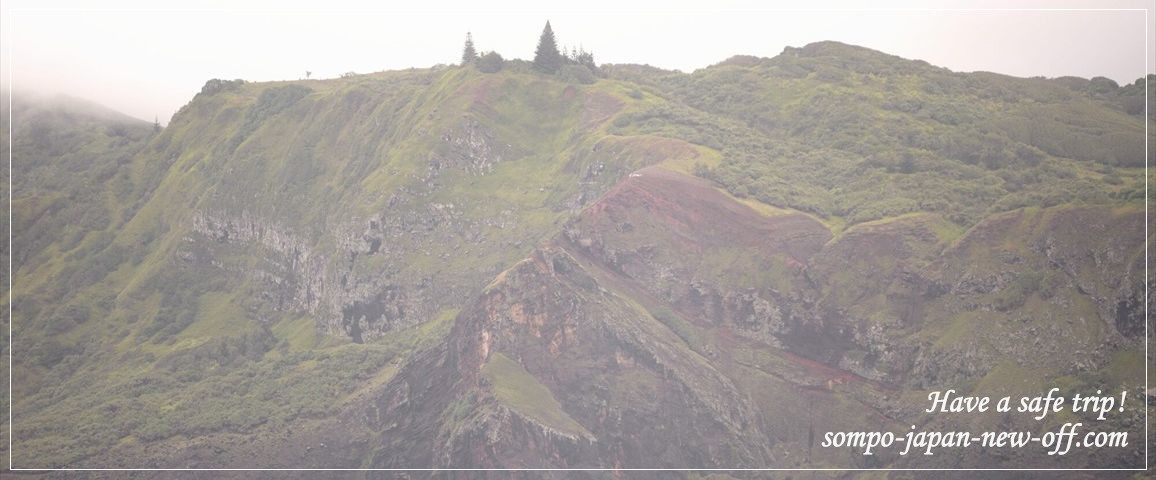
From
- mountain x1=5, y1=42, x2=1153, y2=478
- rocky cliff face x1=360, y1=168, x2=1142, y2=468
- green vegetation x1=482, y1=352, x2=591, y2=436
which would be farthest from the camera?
rocky cliff face x1=360, y1=168, x2=1142, y2=468

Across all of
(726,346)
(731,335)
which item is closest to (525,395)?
(726,346)

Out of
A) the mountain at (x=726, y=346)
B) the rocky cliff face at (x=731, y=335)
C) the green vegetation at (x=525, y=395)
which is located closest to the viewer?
the mountain at (x=726, y=346)

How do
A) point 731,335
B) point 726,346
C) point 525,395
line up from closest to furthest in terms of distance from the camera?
1. point 525,395
2. point 726,346
3. point 731,335

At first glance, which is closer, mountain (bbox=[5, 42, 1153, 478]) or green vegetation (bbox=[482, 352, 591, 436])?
mountain (bbox=[5, 42, 1153, 478])

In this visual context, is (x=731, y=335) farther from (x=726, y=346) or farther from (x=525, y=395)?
(x=525, y=395)

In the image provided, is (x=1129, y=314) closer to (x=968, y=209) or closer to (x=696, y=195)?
(x=968, y=209)

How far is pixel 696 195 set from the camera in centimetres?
18675

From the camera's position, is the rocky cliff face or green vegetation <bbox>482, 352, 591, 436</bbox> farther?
the rocky cliff face

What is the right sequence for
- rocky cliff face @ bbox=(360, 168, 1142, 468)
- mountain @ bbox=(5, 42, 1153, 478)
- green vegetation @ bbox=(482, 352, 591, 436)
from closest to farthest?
mountain @ bbox=(5, 42, 1153, 478)
green vegetation @ bbox=(482, 352, 591, 436)
rocky cliff face @ bbox=(360, 168, 1142, 468)

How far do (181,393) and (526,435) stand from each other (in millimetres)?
54778

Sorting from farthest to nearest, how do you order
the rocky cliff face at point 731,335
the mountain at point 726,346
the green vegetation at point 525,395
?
1. the rocky cliff face at point 731,335
2. the green vegetation at point 525,395
3. the mountain at point 726,346

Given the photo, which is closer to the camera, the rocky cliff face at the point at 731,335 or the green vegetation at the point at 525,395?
the green vegetation at the point at 525,395

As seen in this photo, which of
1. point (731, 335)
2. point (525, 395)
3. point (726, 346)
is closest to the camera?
point (525, 395)

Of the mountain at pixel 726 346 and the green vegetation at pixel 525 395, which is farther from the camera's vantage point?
the green vegetation at pixel 525 395
